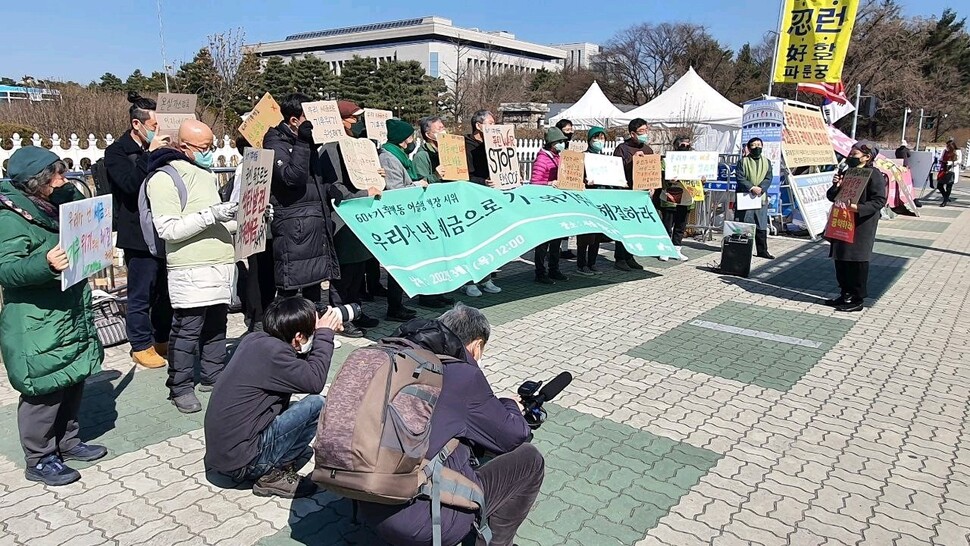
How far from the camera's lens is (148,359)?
17.2 feet

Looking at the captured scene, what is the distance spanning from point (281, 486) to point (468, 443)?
1.44 meters

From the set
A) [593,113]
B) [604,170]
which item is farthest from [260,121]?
[593,113]

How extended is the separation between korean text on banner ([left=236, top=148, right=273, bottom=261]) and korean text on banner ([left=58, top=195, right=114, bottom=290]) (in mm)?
802

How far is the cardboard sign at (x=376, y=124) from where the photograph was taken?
6.58 m

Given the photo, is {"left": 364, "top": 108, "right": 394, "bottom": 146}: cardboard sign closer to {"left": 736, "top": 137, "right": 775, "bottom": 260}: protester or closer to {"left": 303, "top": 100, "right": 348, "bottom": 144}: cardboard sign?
{"left": 303, "top": 100, "right": 348, "bottom": 144}: cardboard sign

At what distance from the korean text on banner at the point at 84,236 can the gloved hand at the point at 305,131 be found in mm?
1844

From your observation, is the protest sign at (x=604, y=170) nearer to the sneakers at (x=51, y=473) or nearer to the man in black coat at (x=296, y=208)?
the man in black coat at (x=296, y=208)

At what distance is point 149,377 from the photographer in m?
5.05

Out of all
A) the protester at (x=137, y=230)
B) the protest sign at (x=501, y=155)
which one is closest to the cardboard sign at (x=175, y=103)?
the protester at (x=137, y=230)

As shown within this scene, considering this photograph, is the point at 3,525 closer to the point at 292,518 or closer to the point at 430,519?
the point at 292,518

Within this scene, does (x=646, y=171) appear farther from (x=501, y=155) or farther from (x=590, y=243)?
(x=501, y=155)

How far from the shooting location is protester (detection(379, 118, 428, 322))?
627 centimetres

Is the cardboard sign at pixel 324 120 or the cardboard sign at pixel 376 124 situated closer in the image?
the cardboard sign at pixel 324 120

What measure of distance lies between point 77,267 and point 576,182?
5.95 metres
